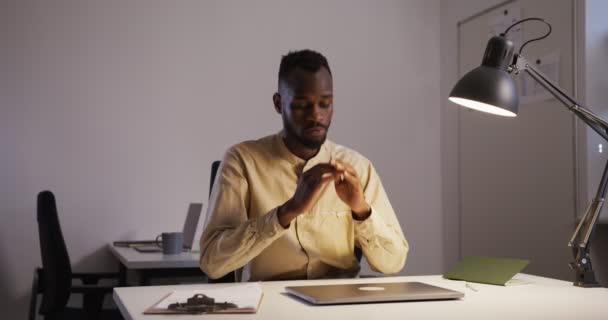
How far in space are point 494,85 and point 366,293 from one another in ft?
1.89

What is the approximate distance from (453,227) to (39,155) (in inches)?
88.1

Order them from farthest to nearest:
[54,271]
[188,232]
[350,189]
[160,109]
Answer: [160,109], [188,232], [54,271], [350,189]

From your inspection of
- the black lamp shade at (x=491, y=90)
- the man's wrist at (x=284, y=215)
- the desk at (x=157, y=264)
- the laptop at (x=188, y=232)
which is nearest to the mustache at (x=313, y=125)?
the man's wrist at (x=284, y=215)

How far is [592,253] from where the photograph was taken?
2.76m

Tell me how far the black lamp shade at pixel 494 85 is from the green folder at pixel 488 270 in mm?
374

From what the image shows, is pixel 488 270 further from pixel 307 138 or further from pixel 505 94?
pixel 307 138

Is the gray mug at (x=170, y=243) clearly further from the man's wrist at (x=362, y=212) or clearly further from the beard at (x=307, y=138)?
the man's wrist at (x=362, y=212)

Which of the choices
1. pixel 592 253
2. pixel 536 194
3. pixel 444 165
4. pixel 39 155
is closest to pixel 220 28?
pixel 39 155

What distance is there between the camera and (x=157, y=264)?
262 centimetres

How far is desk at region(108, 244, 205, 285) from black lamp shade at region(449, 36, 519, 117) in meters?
1.42

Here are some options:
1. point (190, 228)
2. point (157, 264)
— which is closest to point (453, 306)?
point (157, 264)

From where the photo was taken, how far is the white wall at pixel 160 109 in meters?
3.38

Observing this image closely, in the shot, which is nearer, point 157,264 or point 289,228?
point 289,228

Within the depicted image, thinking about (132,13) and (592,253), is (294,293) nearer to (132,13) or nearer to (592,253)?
(592,253)
